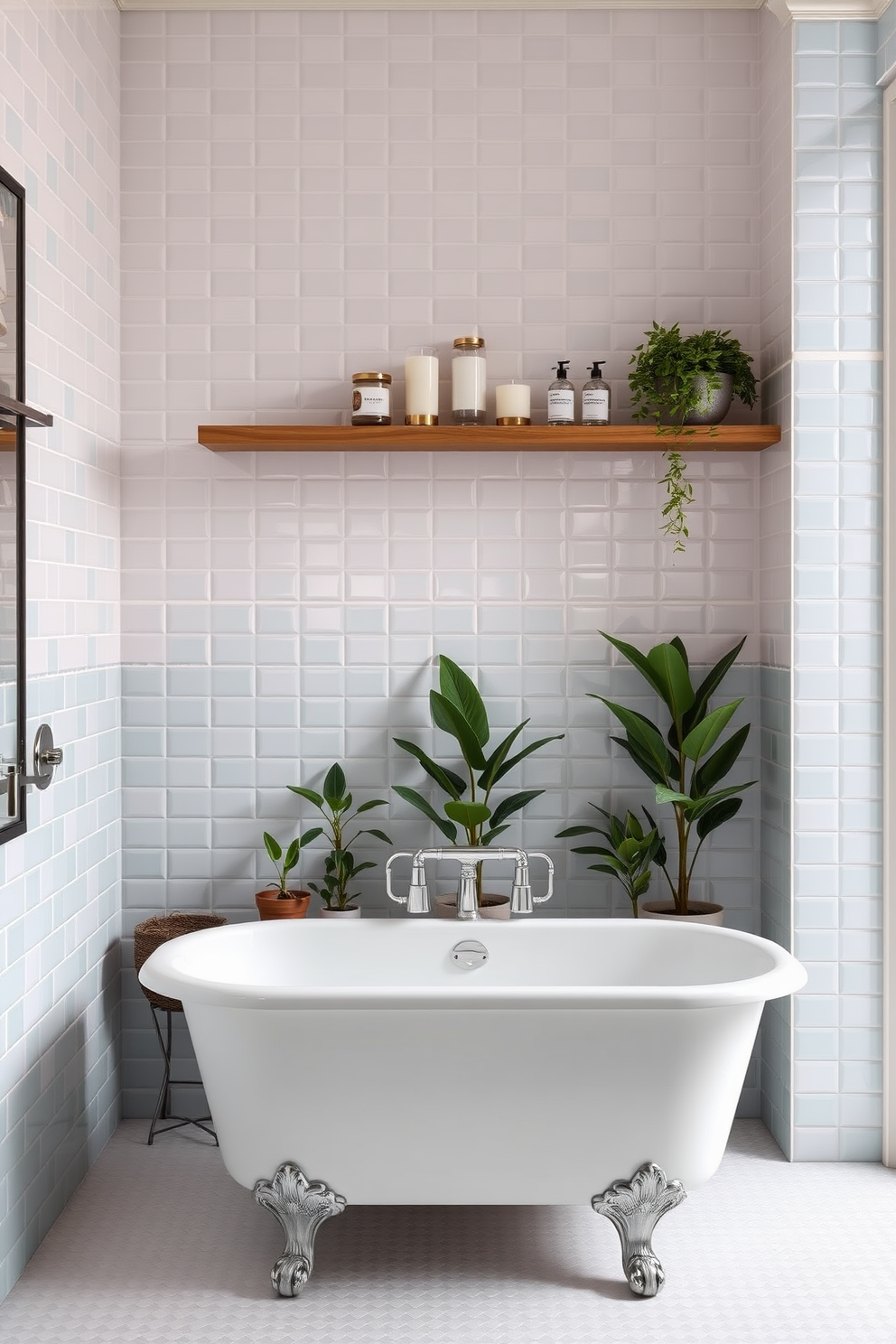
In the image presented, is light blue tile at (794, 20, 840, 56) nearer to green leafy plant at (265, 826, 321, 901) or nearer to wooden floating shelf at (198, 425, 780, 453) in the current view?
wooden floating shelf at (198, 425, 780, 453)

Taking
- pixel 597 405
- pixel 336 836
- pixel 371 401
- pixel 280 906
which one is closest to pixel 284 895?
pixel 280 906

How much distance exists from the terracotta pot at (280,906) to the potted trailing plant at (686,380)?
143 cm

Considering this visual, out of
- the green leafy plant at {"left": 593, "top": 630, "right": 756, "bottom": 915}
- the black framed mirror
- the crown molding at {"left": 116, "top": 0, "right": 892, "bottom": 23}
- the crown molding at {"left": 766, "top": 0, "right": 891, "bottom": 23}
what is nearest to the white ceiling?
the crown molding at {"left": 116, "top": 0, "right": 892, "bottom": 23}

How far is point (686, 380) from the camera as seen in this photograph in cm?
297

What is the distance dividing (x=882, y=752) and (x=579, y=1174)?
4.33ft

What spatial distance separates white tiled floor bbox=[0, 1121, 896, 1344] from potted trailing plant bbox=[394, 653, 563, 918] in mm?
834

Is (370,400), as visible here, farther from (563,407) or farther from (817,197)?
(817,197)

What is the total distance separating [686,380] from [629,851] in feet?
4.07

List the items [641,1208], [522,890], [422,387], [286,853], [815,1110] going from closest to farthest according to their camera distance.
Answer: [641,1208] < [522,890] < [815,1110] < [422,387] < [286,853]

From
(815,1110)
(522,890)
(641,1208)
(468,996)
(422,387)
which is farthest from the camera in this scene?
(422,387)

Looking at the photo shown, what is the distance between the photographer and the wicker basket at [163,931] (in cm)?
295

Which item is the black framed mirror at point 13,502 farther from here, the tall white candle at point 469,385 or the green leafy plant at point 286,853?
the tall white candle at point 469,385

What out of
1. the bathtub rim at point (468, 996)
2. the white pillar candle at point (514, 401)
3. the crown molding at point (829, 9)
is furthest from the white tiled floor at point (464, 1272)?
the crown molding at point (829, 9)

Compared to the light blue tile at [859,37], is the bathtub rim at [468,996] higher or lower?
lower
